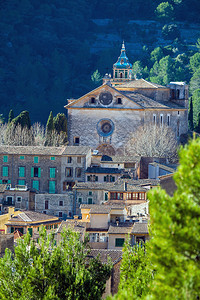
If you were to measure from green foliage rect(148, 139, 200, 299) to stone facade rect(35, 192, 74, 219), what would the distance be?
4159cm

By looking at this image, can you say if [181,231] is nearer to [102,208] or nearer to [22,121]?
[102,208]

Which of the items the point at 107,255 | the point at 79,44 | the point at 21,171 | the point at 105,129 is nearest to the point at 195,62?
the point at 79,44

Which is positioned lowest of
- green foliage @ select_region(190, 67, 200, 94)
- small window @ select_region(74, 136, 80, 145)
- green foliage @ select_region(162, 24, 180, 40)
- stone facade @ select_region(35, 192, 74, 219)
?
stone facade @ select_region(35, 192, 74, 219)

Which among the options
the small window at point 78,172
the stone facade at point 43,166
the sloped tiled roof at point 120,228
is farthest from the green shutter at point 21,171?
the sloped tiled roof at point 120,228

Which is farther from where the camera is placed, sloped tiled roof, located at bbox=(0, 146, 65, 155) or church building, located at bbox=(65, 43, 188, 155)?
church building, located at bbox=(65, 43, 188, 155)

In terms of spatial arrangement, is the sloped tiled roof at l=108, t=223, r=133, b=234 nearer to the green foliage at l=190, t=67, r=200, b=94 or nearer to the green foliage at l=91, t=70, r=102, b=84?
the green foliage at l=190, t=67, r=200, b=94

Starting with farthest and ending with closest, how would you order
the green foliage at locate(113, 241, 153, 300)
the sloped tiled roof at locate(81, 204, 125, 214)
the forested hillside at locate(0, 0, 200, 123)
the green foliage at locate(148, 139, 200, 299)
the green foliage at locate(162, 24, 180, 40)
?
the green foliage at locate(162, 24, 180, 40)
the forested hillside at locate(0, 0, 200, 123)
the sloped tiled roof at locate(81, 204, 125, 214)
the green foliage at locate(113, 241, 153, 300)
the green foliage at locate(148, 139, 200, 299)

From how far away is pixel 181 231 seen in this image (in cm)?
2166

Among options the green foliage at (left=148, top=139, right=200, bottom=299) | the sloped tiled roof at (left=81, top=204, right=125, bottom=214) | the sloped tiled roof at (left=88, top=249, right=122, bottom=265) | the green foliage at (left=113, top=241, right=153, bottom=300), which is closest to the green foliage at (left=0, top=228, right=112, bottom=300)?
the green foliage at (left=113, top=241, right=153, bottom=300)

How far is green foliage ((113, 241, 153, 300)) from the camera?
29325 millimetres

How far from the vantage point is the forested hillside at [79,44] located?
148 metres

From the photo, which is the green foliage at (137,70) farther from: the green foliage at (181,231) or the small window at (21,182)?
the green foliage at (181,231)

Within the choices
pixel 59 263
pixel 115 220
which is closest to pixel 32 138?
pixel 115 220

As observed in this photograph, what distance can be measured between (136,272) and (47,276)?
2617 millimetres
